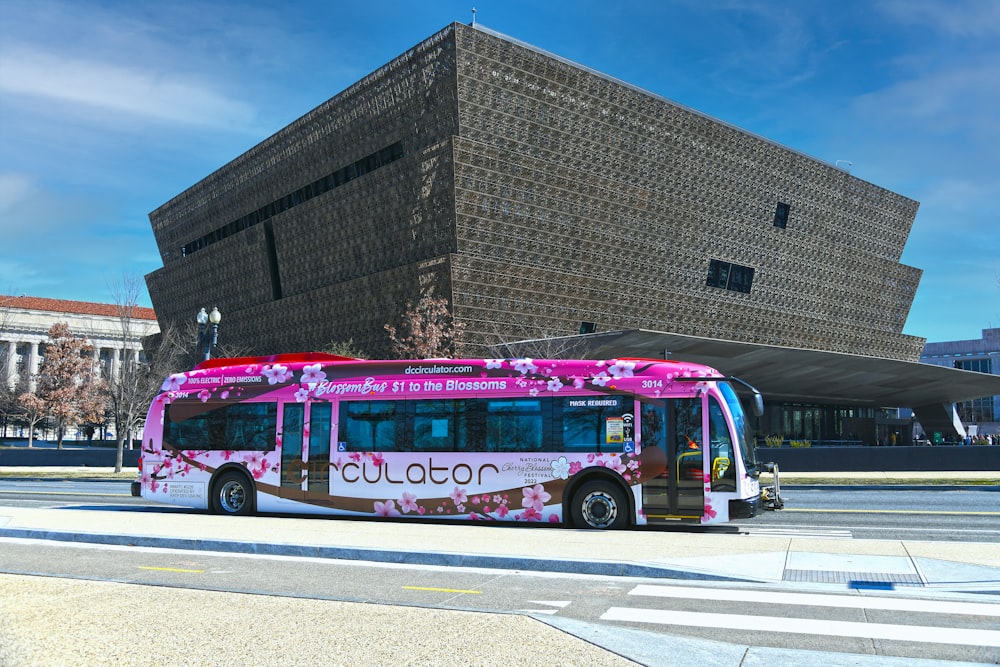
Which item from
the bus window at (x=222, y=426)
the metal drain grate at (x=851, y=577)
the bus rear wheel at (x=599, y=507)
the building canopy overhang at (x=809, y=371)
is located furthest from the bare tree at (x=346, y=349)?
the metal drain grate at (x=851, y=577)

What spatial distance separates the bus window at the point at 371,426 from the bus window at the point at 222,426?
5.37 ft

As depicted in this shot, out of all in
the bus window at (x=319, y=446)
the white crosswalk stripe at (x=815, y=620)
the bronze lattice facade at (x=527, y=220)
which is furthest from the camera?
the bronze lattice facade at (x=527, y=220)

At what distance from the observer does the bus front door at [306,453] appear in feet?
57.3

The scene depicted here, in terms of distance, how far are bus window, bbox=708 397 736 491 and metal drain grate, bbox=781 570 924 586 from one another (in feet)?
15.9

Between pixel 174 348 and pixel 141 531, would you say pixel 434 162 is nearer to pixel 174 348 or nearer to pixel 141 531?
pixel 174 348

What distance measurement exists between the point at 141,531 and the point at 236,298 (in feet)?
218

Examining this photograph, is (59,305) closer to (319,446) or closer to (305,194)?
(305,194)

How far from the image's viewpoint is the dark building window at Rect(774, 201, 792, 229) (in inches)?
2832

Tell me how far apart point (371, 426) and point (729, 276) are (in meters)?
54.4

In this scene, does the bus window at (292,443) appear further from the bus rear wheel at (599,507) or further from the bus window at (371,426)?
the bus rear wheel at (599,507)

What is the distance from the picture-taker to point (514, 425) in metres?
16.3

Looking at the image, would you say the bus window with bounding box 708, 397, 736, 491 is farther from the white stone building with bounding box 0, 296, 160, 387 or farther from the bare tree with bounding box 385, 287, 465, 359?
the white stone building with bounding box 0, 296, 160, 387

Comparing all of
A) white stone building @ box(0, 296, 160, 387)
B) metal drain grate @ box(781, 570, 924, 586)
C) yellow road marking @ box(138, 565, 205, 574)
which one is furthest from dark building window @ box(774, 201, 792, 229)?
white stone building @ box(0, 296, 160, 387)

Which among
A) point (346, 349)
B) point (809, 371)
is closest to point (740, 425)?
point (346, 349)
